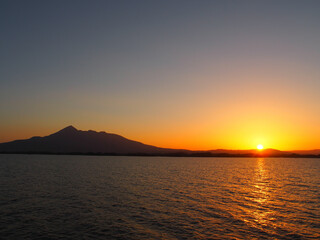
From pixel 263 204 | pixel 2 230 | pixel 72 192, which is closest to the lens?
pixel 2 230

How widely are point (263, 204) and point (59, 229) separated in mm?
32406

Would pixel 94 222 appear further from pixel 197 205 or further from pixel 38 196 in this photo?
pixel 38 196

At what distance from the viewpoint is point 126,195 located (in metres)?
48.8

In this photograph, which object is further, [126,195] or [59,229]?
[126,195]

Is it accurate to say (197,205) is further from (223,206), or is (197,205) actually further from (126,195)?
(126,195)

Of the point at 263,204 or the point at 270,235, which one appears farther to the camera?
the point at 263,204

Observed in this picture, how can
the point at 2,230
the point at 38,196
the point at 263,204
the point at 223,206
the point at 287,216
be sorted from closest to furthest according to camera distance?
1. the point at 2,230
2. the point at 287,216
3. the point at 223,206
4. the point at 263,204
5. the point at 38,196

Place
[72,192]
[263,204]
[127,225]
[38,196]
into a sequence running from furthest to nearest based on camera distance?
[72,192] < [38,196] < [263,204] < [127,225]

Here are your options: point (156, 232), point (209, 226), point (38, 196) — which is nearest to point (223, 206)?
point (209, 226)

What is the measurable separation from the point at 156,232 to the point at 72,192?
3013 centimetres

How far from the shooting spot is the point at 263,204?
43031mm

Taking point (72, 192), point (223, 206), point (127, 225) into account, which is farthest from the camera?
point (72, 192)

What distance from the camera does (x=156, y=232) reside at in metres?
26.8

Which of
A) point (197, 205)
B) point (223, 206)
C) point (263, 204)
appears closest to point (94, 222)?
point (197, 205)
